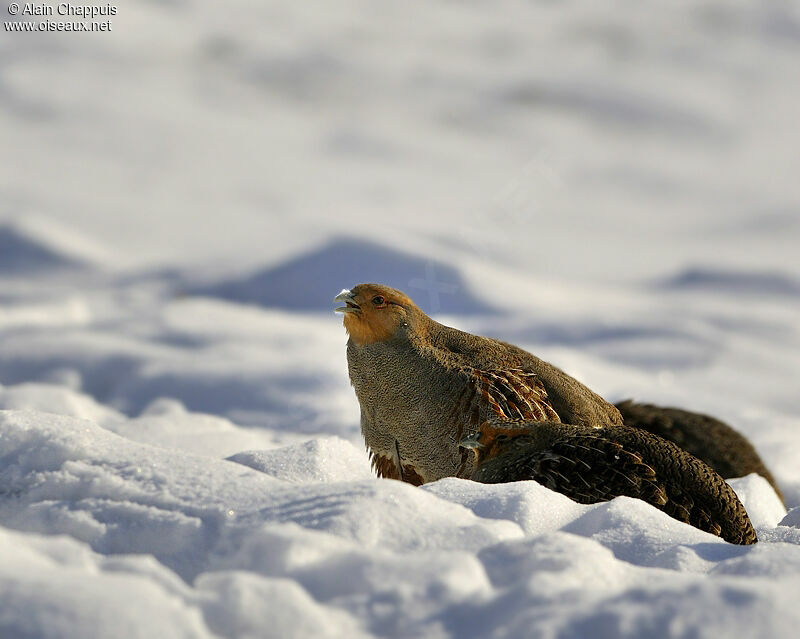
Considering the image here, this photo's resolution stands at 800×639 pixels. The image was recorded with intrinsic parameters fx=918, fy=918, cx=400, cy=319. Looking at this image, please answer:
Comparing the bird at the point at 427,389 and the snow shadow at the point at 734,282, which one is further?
the snow shadow at the point at 734,282

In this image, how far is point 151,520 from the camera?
1.80 m

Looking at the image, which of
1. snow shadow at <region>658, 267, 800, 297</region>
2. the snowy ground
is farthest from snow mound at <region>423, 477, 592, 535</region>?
snow shadow at <region>658, 267, 800, 297</region>

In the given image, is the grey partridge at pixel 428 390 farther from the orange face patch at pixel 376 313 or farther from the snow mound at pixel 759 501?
the snow mound at pixel 759 501

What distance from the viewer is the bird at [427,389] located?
10.7 ft

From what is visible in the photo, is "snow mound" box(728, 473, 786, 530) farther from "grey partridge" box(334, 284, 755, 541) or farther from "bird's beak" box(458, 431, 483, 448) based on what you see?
"bird's beak" box(458, 431, 483, 448)

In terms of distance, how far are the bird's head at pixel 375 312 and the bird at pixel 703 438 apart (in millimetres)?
1202

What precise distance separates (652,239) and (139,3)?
9215mm

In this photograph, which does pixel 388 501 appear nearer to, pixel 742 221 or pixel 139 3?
pixel 742 221

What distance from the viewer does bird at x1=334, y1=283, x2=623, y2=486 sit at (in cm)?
326

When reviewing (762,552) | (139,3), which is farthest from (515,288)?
(139,3)

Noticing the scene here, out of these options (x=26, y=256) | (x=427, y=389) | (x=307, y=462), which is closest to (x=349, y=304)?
(x=427, y=389)

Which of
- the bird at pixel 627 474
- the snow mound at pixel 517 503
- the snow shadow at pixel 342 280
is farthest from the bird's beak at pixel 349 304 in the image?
the snow shadow at pixel 342 280

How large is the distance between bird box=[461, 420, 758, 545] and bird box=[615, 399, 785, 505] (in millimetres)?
1151

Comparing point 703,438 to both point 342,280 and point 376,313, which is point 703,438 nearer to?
point 376,313
